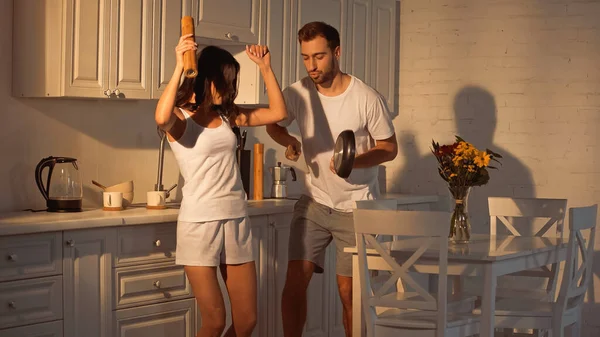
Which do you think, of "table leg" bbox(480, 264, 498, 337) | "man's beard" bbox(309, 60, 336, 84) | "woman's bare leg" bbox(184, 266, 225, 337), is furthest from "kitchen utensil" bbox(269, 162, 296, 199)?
"table leg" bbox(480, 264, 498, 337)

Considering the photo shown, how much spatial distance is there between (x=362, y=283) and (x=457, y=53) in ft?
9.82

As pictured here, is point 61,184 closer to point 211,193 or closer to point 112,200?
point 112,200

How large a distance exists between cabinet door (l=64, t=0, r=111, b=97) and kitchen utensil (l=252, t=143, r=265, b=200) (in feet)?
4.42

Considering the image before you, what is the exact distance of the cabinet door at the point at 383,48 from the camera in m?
6.34

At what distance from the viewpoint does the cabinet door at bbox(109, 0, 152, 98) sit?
450cm

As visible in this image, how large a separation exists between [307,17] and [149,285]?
2058 mm

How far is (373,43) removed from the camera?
6320mm

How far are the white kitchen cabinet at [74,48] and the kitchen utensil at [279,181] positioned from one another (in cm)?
139

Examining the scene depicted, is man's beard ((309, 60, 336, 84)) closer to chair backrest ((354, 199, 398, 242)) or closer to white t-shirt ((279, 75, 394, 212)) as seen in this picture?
white t-shirt ((279, 75, 394, 212))

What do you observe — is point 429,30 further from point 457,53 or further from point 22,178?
point 22,178

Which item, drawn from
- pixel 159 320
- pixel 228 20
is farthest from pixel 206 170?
pixel 228 20

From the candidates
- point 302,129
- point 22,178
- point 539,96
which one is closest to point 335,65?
point 302,129

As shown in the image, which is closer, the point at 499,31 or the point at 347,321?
the point at 347,321

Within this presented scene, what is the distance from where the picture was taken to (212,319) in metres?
3.78
